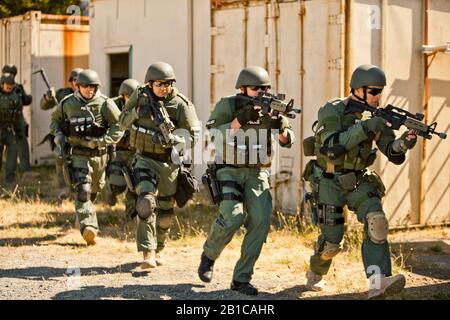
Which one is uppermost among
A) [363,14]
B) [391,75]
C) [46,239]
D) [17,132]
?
[363,14]

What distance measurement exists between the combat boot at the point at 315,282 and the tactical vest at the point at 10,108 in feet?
27.0

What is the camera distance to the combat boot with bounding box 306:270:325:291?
7.29 m

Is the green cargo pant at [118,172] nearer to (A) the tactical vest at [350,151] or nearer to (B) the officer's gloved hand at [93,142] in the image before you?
(B) the officer's gloved hand at [93,142]

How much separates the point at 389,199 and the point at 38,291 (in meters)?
4.72

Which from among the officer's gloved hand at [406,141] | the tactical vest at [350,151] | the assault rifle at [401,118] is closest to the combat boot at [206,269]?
the tactical vest at [350,151]

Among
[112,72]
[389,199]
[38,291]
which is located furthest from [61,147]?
[112,72]

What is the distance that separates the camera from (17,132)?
47.4 ft

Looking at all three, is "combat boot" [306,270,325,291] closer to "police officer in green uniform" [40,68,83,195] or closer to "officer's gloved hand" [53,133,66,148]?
"officer's gloved hand" [53,133,66,148]

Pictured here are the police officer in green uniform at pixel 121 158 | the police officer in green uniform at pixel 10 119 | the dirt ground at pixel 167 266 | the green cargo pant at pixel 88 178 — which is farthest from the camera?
the police officer in green uniform at pixel 10 119

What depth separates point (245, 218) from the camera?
7086mm

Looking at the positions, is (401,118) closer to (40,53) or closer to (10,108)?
(10,108)

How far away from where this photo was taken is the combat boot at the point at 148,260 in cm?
815

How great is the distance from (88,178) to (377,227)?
4.07 meters
